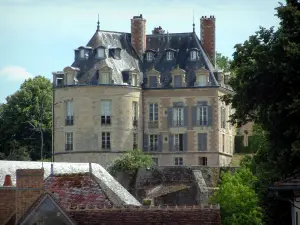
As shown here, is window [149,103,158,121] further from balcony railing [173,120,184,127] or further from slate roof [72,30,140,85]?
slate roof [72,30,140,85]

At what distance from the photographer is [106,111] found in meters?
89.5

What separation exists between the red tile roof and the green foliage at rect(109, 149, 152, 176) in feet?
138

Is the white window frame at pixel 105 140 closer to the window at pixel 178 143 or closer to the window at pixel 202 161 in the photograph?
the window at pixel 178 143

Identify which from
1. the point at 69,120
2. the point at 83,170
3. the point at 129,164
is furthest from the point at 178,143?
the point at 83,170

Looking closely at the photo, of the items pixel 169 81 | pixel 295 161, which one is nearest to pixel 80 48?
pixel 169 81

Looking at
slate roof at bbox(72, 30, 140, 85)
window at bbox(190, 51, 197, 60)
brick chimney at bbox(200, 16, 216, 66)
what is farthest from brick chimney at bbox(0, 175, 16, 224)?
brick chimney at bbox(200, 16, 216, 66)

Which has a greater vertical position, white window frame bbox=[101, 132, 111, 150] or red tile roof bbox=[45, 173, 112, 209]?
white window frame bbox=[101, 132, 111, 150]

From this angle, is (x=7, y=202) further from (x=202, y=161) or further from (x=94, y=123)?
(x=202, y=161)

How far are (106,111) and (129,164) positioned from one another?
9172mm

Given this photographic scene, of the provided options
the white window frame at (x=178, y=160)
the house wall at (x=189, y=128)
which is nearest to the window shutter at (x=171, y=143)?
the house wall at (x=189, y=128)

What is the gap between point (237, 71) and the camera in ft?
110

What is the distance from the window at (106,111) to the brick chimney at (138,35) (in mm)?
7206

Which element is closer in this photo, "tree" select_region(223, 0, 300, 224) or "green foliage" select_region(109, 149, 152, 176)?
"tree" select_region(223, 0, 300, 224)

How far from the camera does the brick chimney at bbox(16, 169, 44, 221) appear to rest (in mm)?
29688
